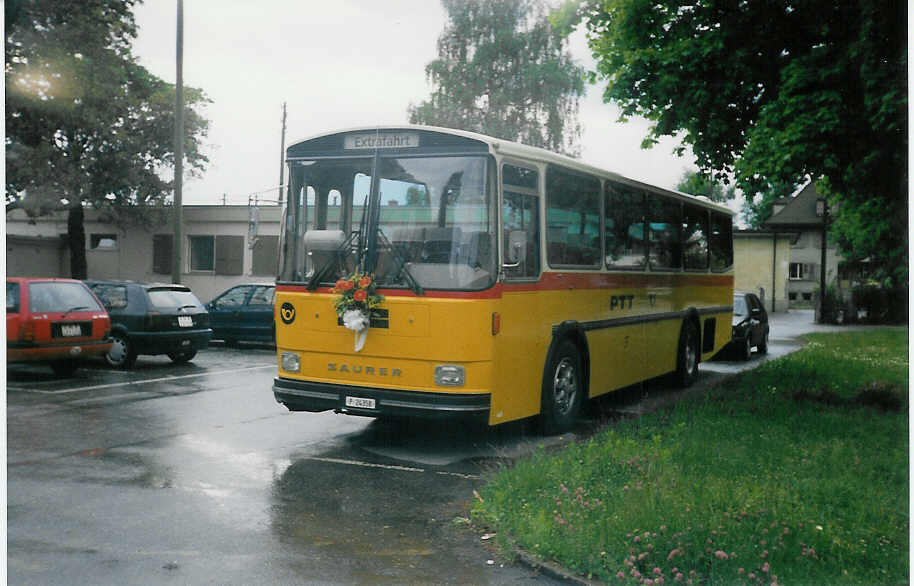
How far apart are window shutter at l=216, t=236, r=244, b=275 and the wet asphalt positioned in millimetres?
21973

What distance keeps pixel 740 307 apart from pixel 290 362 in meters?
A: 14.8

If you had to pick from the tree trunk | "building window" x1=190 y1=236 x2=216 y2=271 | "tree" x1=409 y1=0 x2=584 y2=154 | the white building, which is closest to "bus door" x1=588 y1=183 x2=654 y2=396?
the white building

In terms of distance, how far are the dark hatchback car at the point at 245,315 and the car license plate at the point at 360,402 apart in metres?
12.3

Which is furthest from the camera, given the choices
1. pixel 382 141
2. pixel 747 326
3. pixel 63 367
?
pixel 747 326

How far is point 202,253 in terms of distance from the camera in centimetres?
3575

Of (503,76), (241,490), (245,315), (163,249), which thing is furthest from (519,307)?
(503,76)

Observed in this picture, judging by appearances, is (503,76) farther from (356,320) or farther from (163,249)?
(356,320)

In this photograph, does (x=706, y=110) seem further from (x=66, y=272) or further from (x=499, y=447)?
(x=66, y=272)

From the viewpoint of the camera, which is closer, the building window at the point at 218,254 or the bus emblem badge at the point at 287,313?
the bus emblem badge at the point at 287,313

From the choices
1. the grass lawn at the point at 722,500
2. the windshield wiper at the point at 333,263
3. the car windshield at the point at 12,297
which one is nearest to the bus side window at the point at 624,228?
the grass lawn at the point at 722,500

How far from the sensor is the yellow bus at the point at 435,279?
28.3 feet

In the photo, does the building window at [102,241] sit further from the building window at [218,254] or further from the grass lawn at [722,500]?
the grass lawn at [722,500]

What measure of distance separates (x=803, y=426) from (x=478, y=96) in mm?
34606

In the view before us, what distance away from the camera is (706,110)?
1348cm
